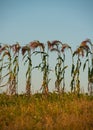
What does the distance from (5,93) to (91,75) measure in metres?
5.29

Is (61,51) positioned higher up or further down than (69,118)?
higher up

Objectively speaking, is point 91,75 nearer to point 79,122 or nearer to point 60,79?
point 60,79

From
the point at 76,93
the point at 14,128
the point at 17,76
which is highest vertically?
the point at 17,76

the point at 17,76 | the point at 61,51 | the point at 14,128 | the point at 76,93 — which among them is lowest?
the point at 14,128

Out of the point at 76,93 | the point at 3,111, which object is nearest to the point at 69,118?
the point at 3,111

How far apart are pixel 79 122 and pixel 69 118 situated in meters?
0.65

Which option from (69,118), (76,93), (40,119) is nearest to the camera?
(69,118)

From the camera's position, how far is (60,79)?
19844mm

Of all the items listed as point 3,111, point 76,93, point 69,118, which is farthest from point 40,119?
point 76,93

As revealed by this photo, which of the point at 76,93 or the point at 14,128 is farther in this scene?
the point at 76,93

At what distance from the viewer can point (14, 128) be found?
928 cm

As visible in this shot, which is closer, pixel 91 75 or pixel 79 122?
pixel 79 122

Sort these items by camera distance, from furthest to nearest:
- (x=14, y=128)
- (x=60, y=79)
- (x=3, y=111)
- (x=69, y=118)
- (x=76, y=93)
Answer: (x=60, y=79) < (x=76, y=93) < (x=3, y=111) < (x=69, y=118) < (x=14, y=128)

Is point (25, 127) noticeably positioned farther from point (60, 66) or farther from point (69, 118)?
point (60, 66)
